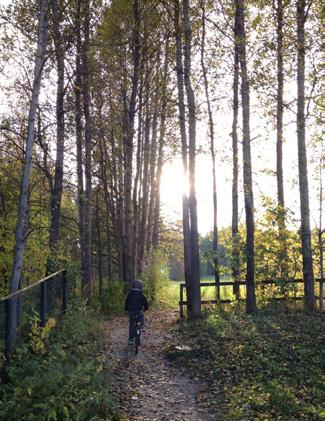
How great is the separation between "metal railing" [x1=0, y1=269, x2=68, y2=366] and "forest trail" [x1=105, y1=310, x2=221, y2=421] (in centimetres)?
167

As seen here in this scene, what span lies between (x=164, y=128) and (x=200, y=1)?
21.6ft

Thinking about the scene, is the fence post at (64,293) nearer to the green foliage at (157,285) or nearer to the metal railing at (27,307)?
the metal railing at (27,307)

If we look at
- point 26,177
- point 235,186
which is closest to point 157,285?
point 235,186

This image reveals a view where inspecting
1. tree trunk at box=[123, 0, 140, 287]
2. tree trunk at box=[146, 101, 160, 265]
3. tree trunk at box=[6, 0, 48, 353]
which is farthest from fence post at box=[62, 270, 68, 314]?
tree trunk at box=[146, 101, 160, 265]

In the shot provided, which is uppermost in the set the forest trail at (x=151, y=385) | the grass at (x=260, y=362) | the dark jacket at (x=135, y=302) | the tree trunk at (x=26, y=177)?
the tree trunk at (x=26, y=177)

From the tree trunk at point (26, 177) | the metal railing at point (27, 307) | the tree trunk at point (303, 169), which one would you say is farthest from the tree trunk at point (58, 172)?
the tree trunk at point (303, 169)

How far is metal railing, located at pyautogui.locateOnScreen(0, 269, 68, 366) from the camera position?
6379 millimetres

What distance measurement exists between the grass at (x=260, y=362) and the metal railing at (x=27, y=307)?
9.84 feet

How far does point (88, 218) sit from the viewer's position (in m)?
16.5

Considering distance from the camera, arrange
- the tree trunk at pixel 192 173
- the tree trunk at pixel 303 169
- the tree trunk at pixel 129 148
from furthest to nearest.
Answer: the tree trunk at pixel 129 148
the tree trunk at pixel 303 169
the tree trunk at pixel 192 173

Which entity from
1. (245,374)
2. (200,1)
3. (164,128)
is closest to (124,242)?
(164,128)

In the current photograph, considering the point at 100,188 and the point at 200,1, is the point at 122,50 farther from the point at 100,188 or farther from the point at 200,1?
the point at 100,188

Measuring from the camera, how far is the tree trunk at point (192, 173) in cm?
1339

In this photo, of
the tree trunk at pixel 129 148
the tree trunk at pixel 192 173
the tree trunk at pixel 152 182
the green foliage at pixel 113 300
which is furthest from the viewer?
the tree trunk at pixel 152 182
